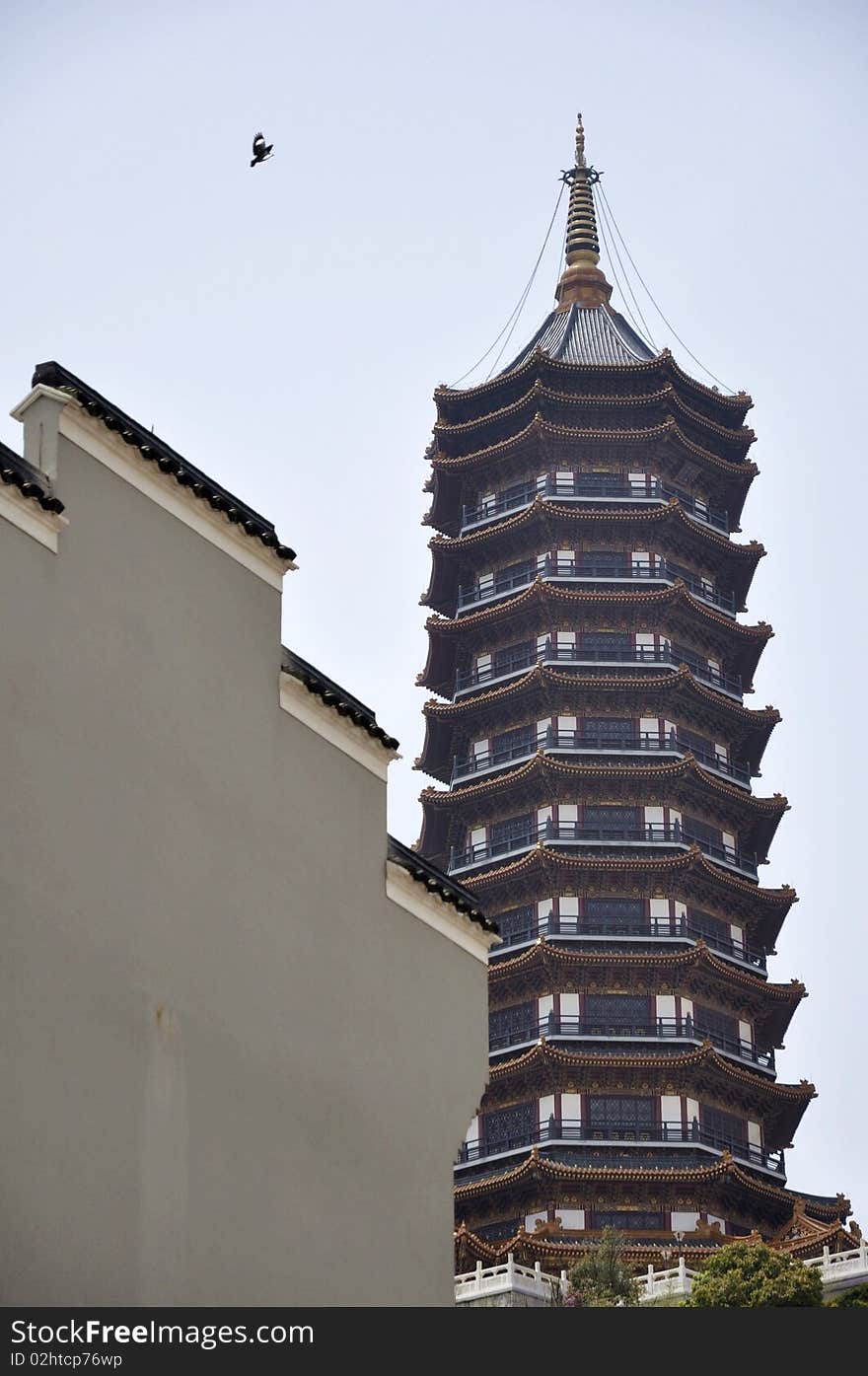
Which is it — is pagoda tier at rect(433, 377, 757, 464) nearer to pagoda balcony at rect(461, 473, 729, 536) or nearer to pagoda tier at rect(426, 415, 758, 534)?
pagoda tier at rect(426, 415, 758, 534)

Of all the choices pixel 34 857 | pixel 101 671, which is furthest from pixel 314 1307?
pixel 101 671

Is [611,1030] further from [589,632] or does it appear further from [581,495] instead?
[581,495]

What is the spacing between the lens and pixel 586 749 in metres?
62.4

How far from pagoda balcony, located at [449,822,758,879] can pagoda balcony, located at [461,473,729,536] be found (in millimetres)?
10181

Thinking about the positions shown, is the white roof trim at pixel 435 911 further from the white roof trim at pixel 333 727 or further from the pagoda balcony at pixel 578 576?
the pagoda balcony at pixel 578 576

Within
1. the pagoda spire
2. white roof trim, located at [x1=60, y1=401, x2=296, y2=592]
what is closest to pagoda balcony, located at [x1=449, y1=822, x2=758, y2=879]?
the pagoda spire

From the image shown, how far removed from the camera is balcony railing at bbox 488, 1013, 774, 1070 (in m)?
57.3

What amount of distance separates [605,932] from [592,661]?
332 inches

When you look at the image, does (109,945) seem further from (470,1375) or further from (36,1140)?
(470,1375)

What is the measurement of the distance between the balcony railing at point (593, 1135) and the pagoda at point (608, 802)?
68 mm

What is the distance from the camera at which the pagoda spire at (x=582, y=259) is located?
2953 inches

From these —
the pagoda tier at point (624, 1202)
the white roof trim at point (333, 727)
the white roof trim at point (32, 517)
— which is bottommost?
the white roof trim at point (333, 727)

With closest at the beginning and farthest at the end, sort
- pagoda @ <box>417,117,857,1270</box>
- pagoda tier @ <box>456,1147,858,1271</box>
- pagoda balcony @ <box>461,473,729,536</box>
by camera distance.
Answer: pagoda tier @ <box>456,1147,858,1271</box>, pagoda @ <box>417,117,857,1270</box>, pagoda balcony @ <box>461,473,729,536</box>

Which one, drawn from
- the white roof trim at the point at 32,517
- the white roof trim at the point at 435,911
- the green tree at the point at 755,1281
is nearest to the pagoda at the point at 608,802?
the green tree at the point at 755,1281
